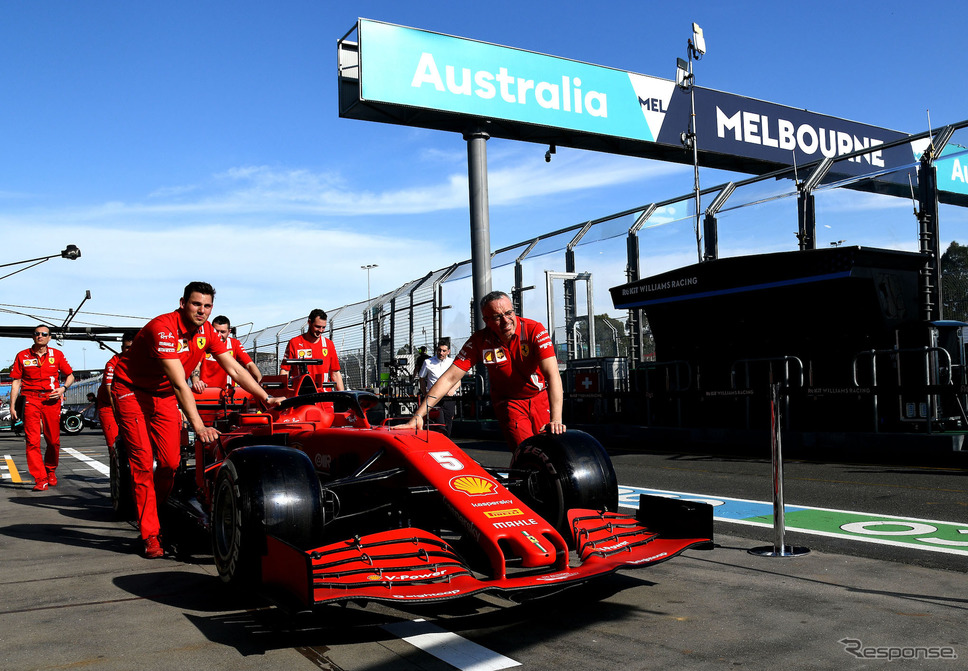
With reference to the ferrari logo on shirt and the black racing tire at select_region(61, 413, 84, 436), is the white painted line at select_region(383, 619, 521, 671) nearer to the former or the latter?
the ferrari logo on shirt

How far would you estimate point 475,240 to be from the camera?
1903 cm

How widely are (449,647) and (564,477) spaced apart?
1.55 meters

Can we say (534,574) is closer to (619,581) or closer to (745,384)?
(619,581)

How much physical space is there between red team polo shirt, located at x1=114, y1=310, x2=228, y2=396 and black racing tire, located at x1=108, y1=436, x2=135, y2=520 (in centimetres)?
122

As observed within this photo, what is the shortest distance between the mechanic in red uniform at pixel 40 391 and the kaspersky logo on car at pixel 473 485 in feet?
26.8

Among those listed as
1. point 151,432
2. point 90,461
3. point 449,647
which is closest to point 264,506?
point 449,647

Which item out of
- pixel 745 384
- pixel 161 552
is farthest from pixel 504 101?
pixel 161 552

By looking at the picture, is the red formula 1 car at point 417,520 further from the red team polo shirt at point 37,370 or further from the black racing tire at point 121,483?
the red team polo shirt at point 37,370

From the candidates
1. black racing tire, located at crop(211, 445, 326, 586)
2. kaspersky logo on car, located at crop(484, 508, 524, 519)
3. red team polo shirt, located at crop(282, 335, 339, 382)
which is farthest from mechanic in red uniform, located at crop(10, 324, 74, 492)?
kaspersky logo on car, located at crop(484, 508, 524, 519)

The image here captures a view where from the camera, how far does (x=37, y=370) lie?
11.2 meters

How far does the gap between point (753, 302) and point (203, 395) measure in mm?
9197

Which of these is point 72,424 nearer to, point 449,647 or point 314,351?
point 314,351

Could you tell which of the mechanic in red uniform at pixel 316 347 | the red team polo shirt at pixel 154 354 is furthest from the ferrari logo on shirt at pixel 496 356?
the mechanic in red uniform at pixel 316 347

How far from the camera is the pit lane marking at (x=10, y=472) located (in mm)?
12036
